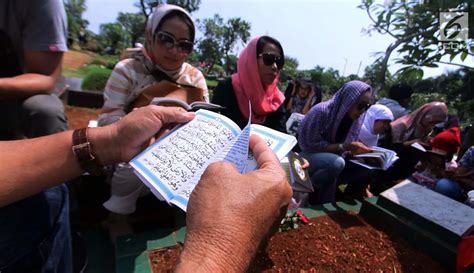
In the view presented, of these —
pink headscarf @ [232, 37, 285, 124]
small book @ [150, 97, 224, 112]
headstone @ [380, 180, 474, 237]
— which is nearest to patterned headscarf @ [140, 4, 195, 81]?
pink headscarf @ [232, 37, 285, 124]

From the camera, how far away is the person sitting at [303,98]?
5.49m

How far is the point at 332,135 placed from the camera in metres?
3.09

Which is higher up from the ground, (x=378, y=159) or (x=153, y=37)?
(x=153, y=37)

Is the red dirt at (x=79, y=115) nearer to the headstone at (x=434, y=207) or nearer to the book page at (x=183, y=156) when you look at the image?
the book page at (x=183, y=156)

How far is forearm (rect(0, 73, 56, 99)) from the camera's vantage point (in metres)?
1.48

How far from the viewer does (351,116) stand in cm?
301

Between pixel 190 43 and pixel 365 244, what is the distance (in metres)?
2.20

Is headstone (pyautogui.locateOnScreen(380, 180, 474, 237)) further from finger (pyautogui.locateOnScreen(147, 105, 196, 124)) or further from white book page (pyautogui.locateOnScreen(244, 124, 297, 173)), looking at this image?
finger (pyautogui.locateOnScreen(147, 105, 196, 124))

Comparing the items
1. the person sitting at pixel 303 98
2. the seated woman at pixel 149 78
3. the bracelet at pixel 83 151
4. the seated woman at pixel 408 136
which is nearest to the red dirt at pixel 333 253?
the seated woman at pixel 149 78

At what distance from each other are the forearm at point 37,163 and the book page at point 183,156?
268 mm

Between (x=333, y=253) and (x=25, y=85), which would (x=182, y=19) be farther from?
(x=333, y=253)

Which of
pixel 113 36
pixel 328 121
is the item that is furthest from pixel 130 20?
pixel 328 121

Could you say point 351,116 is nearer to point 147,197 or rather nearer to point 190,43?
point 190,43

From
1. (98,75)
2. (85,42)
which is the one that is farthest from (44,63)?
(85,42)
